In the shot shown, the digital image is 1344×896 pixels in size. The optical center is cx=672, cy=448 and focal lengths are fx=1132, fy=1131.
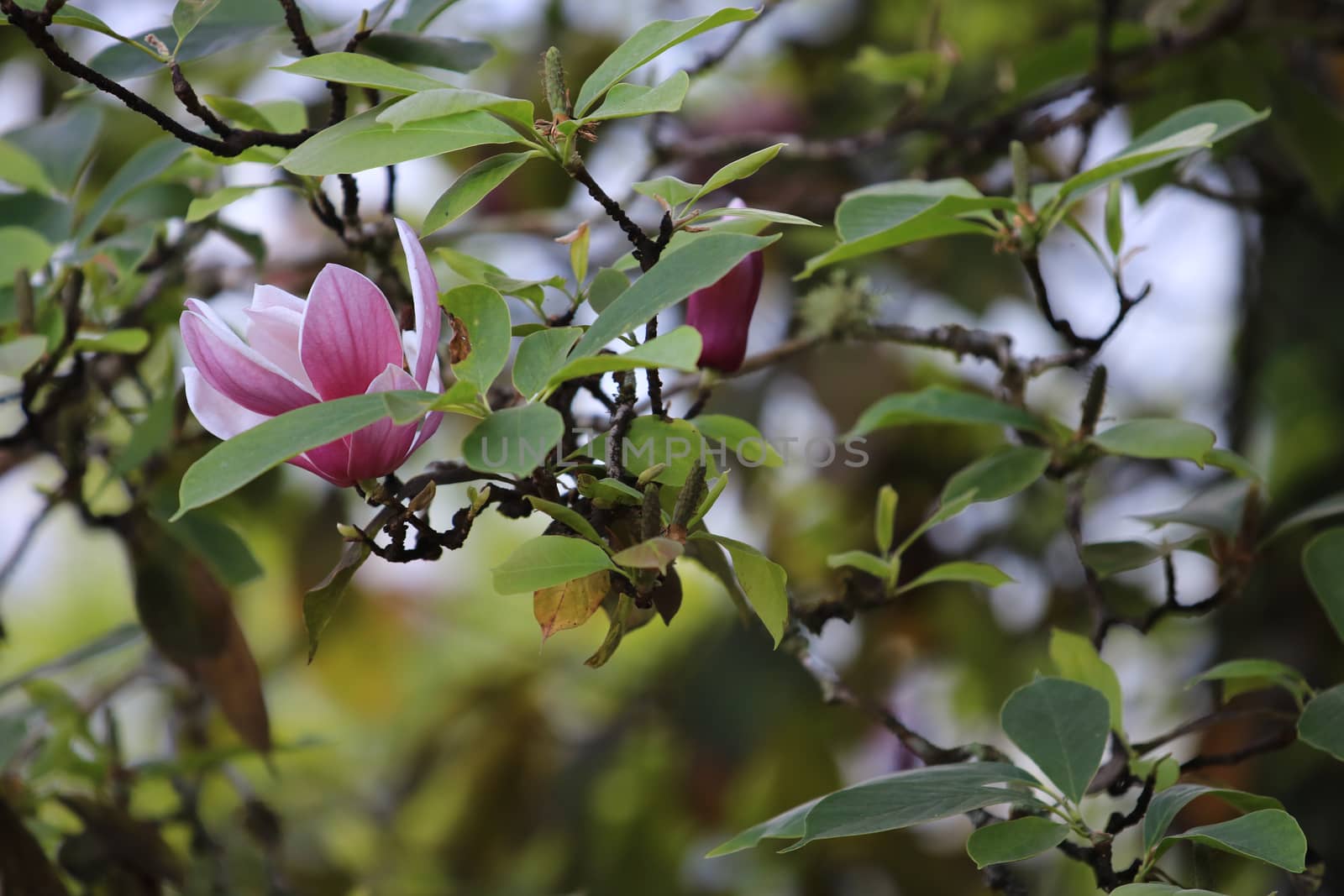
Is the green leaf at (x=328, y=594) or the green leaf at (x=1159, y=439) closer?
the green leaf at (x=328, y=594)

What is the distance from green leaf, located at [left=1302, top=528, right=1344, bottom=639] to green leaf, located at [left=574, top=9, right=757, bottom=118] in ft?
1.31

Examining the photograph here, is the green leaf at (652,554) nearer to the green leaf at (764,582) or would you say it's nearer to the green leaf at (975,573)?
the green leaf at (764,582)

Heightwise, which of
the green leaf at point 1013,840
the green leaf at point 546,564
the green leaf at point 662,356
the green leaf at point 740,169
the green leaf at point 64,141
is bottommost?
the green leaf at point 1013,840

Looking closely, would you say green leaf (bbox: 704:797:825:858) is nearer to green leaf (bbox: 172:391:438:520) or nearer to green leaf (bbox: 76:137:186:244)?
green leaf (bbox: 172:391:438:520)

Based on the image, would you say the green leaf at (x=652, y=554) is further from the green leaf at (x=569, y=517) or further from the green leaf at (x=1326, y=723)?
the green leaf at (x=1326, y=723)

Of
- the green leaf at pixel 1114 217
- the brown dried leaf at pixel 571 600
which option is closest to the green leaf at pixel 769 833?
the brown dried leaf at pixel 571 600

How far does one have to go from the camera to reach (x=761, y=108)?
5.34 feet

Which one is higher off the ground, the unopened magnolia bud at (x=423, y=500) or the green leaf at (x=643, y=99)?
the green leaf at (x=643, y=99)

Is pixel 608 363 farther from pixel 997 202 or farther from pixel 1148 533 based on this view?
pixel 1148 533

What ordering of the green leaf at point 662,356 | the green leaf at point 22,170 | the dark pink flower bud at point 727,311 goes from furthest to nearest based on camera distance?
1. the green leaf at point 22,170
2. the dark pink flower bud at point 727,311
3. the green leaf at point 662,356

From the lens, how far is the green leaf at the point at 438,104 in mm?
386

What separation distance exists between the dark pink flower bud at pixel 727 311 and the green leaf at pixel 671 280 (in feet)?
0.46

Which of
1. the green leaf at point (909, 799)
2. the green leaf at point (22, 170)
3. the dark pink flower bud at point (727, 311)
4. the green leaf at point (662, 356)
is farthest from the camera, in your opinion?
the green leaf at point (22, 170)

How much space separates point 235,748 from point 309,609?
0.43m
